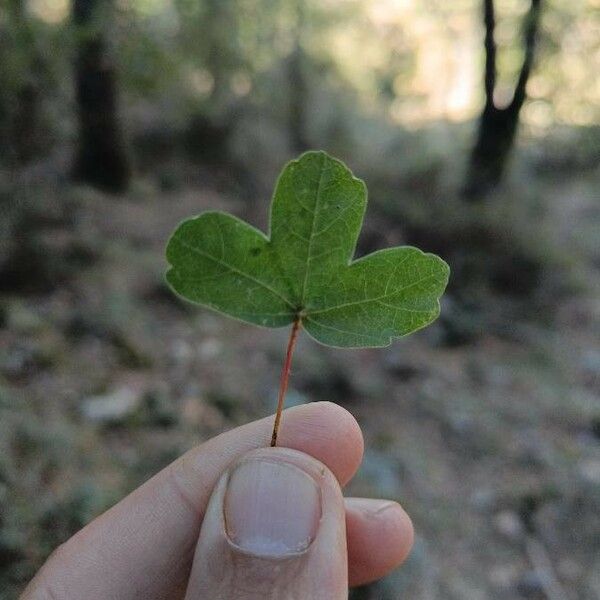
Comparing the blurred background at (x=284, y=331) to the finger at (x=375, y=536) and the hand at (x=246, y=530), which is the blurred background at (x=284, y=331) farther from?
the finger at (x=375, y=536)

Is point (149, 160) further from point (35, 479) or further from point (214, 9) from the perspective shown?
point (35, 479)

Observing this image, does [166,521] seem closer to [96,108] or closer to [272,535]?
[272,535]

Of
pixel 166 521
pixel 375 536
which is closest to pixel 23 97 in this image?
pixel 166 521

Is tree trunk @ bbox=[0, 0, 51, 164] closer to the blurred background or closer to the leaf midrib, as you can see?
the blurred background

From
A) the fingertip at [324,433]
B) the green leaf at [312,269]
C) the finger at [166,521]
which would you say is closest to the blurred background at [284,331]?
the finger at [166,521]

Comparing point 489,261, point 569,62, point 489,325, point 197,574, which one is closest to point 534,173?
point 569,62
